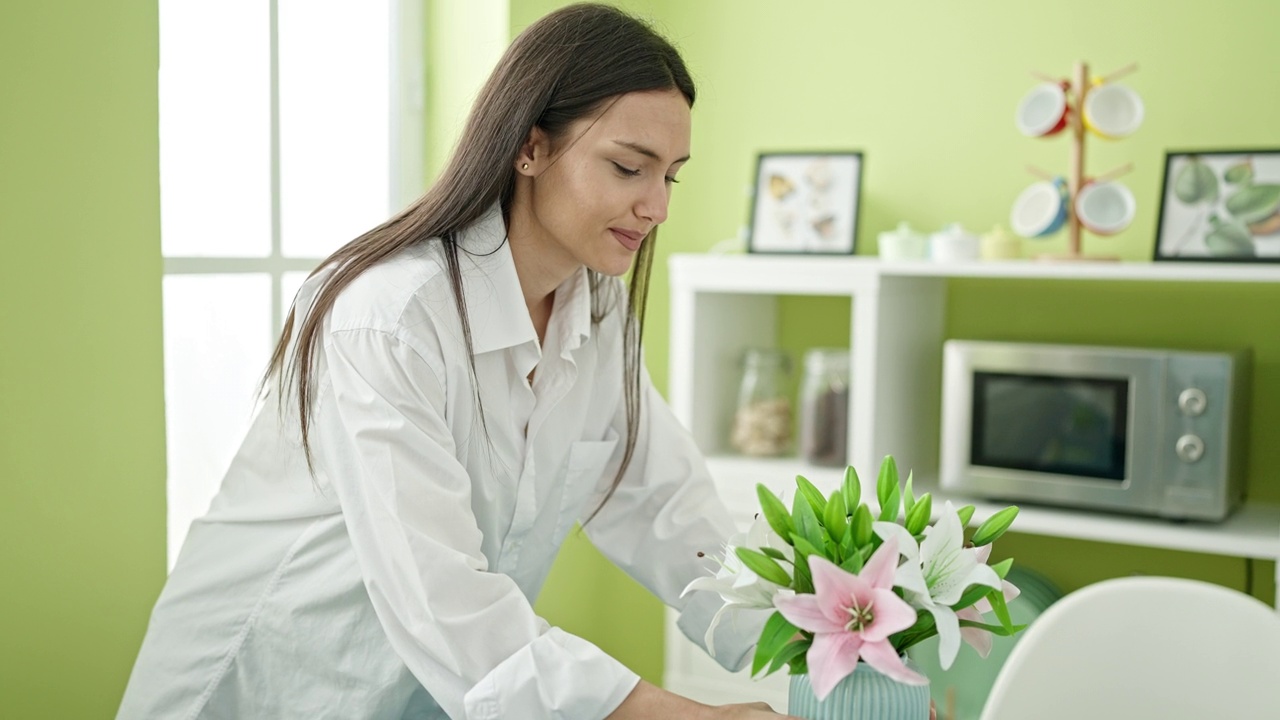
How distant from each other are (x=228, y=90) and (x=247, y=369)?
438 millimetres

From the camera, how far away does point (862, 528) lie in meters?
0.92

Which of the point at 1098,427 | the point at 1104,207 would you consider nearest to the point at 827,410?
the point at 1098,427

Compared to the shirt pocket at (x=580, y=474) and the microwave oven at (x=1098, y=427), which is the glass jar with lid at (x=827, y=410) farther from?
the shirt pocket at (x=580, y=474)

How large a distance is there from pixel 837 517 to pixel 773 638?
0.34 ft

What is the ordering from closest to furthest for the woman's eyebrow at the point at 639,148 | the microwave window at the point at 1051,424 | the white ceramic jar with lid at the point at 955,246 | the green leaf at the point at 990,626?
the green leaf at the point at 990,626
the woman's eyebrow at the point at 639,148
the microwave window at the point at 1051,424
the white ceramic jar with lid at the point at 955,246

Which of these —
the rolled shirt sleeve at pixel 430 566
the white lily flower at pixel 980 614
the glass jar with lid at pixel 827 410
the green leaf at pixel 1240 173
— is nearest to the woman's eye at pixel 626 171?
the rolled shirt sleeve at pixel 430 566

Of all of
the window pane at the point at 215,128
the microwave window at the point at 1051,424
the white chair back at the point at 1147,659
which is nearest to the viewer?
the white chair back at the point at 1147,659

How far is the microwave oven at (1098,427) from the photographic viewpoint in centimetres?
201

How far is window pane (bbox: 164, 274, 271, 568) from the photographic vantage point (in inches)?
69.4

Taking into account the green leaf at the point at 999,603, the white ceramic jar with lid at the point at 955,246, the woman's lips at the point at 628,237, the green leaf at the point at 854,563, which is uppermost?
the white ceramic jar with lid at the point at 955,246

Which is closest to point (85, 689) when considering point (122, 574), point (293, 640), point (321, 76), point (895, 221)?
point (122, 574)

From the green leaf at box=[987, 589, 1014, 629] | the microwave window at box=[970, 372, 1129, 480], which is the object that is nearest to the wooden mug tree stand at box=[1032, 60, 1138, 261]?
the microwave window at box=[970, 372, 1129, 480]

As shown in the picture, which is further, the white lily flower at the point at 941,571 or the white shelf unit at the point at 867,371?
the white shelf unit at the point at 867,371

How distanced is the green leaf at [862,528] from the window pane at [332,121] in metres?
1.34
